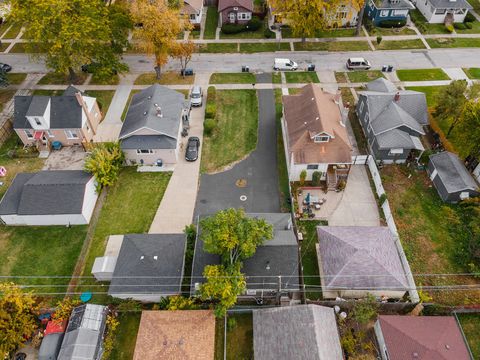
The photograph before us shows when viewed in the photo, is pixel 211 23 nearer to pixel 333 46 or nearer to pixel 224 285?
pixel 333 46

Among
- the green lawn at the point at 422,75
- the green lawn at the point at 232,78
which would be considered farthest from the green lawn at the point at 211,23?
the green lawn at the point at 422,75

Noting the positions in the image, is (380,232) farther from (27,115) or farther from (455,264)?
(27,115)

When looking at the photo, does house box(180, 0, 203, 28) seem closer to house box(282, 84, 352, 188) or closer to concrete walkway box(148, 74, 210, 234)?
concrete walkway box(148, 74, 210, 234)

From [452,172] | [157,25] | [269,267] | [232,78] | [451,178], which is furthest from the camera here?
[232,78]

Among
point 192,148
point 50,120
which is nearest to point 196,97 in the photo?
point 192,148

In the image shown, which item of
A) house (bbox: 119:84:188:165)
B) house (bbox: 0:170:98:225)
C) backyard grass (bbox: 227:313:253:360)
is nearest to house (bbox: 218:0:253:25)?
house (bbox: 119:84:188:165)

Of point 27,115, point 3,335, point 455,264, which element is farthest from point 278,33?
point 3,335
